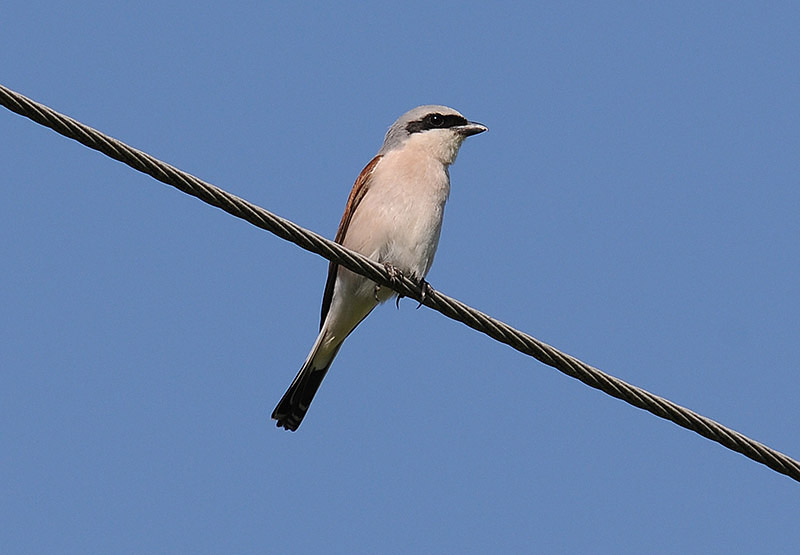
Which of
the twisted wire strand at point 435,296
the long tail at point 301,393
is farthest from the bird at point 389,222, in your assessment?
the twisted wire strand at point 435,296

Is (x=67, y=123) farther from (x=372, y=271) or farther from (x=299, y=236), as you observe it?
(x=372, y=271)

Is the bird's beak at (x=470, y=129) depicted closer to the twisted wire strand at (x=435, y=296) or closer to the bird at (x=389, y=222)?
the bird at (x=389, y=222)

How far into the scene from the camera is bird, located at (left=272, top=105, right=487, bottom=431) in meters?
7.09

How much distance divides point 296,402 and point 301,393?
0.25 ft

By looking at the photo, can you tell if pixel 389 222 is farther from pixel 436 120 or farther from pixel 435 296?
pixel 435 296

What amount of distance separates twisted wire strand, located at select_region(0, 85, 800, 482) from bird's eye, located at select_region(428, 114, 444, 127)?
2988mm

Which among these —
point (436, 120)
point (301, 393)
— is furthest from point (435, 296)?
point (436, 120)

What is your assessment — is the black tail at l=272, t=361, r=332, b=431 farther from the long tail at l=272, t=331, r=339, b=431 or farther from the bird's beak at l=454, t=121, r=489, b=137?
the bird's beak at l=454, t=121, r=489, b=137

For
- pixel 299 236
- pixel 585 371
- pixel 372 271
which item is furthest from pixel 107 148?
pixel 585 371

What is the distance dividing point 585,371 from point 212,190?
6.09 ft

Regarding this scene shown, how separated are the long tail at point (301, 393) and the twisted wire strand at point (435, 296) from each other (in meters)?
2.67

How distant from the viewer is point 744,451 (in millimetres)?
4719

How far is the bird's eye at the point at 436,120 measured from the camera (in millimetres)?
8023

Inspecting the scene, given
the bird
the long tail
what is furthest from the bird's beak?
the long tail
